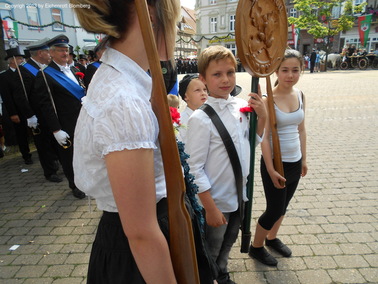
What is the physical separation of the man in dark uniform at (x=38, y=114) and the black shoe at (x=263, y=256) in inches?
138

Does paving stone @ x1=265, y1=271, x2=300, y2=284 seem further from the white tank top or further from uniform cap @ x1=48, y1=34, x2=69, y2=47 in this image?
uniform cap @ x1=48, y1=34, x2=69, y2=47

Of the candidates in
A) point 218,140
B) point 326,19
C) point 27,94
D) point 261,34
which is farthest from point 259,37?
point 326,19

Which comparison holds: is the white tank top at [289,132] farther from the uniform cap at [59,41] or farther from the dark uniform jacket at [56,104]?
→ the uniform cap at [59,41]

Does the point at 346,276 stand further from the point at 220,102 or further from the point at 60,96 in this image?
the point at 60,96

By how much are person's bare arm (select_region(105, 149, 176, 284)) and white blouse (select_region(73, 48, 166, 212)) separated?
0.12 ft

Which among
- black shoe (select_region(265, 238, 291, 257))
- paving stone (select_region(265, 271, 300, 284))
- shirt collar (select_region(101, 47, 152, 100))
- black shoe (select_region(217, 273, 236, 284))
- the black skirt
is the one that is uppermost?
shirt collar (select_region(101, 47, 152, 100))

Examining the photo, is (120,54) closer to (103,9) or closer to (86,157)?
(103,9)

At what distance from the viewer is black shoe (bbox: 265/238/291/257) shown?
2643 millimetres

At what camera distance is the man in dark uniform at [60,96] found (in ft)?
12.6

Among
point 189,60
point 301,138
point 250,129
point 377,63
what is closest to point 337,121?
point 301,138

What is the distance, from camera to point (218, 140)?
1.89m

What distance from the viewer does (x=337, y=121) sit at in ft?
25.3

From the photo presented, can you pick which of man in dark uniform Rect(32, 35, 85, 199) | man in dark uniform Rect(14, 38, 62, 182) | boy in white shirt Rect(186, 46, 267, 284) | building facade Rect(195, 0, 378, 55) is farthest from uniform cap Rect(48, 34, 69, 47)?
building facade Rect(195, 0, 378, 55)

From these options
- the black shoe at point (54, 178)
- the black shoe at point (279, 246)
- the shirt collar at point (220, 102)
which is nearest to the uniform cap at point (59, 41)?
the black shoe at point (54, 178)
